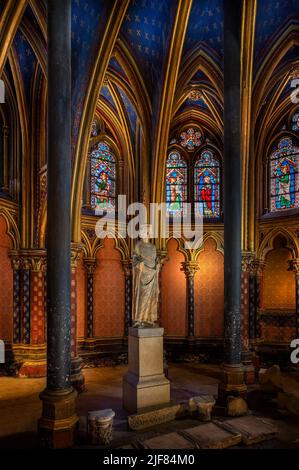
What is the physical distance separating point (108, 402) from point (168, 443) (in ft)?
11.3

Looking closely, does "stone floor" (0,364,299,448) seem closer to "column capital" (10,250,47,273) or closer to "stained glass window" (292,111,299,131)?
"column capital" (10,250,47,273)

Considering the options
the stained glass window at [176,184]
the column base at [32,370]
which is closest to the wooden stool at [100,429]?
the column base at [32,370]

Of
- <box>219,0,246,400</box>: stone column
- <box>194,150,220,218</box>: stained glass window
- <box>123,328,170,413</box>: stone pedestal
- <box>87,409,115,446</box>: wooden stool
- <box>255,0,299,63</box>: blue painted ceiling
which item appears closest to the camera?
<box>87,409,115,446</box>: wooden stool

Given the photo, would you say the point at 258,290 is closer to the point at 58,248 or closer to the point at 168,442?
the point at 168,442

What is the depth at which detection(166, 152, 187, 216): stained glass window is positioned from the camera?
16.5m

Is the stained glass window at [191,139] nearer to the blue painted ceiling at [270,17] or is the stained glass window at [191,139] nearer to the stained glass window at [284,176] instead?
the stained glass window at [284,176]

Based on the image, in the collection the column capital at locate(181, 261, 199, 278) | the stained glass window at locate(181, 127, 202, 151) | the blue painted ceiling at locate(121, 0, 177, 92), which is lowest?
the column capital at locate(181, 261, 199, 278)

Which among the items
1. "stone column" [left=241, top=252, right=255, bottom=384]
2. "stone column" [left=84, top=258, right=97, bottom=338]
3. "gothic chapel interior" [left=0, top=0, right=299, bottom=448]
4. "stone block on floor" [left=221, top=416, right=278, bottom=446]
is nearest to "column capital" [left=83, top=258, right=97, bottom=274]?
"stone column" [left=84, top=258, right=97, bottom=338]

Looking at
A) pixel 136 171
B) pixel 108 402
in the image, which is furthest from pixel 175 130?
pixel 108 402

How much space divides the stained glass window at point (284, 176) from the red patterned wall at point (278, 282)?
71.7 inches

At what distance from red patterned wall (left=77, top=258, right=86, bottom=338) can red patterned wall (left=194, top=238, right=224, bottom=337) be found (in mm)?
4281

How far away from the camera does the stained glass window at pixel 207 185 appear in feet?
53.8

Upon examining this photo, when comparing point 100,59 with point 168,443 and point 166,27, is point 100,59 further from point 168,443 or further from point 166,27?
point 168,443

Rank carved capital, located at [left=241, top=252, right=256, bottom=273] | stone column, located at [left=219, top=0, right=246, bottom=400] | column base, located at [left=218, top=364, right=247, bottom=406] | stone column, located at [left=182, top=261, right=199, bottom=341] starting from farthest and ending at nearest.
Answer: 1. stone column, located at [left=182, top=261, right=199, bottom=341]
2. carved capital, located at [left=241, top=252, right=256, bottom=273]
3. stone column, located at [left=219, top=0, right=246, bottom=400]
4. column base, located at [left=218, top=364, right=247, bottom=406]
